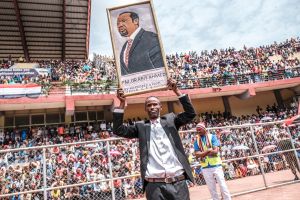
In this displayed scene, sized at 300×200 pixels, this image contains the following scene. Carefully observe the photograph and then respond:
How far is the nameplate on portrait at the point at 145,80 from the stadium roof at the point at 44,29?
19354 millimetres

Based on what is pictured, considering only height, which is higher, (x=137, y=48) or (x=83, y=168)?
(x=137, y=48)

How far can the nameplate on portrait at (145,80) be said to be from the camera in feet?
10.3

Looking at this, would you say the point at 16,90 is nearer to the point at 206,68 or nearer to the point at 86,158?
the point at 86,158

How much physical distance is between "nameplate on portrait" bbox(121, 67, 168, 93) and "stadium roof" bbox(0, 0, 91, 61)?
1935cm

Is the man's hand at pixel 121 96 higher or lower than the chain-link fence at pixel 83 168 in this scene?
higher

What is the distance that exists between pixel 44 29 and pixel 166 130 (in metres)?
22.5

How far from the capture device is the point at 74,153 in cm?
616

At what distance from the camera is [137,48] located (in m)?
3.24

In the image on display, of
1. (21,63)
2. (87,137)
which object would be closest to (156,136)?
(87,137)

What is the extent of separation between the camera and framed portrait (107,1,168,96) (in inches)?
124

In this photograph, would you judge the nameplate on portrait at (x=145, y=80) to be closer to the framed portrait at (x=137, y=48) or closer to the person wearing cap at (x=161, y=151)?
the framed portrait at (x=137, y=48)

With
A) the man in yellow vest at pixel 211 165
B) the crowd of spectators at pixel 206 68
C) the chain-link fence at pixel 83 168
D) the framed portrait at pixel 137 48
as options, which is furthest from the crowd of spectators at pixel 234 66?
the framed portrait at pixel 137 48

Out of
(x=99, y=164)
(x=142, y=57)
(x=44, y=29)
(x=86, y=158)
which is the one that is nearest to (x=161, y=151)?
(x=142, y=57)

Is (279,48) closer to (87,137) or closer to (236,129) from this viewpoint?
(87,137)
